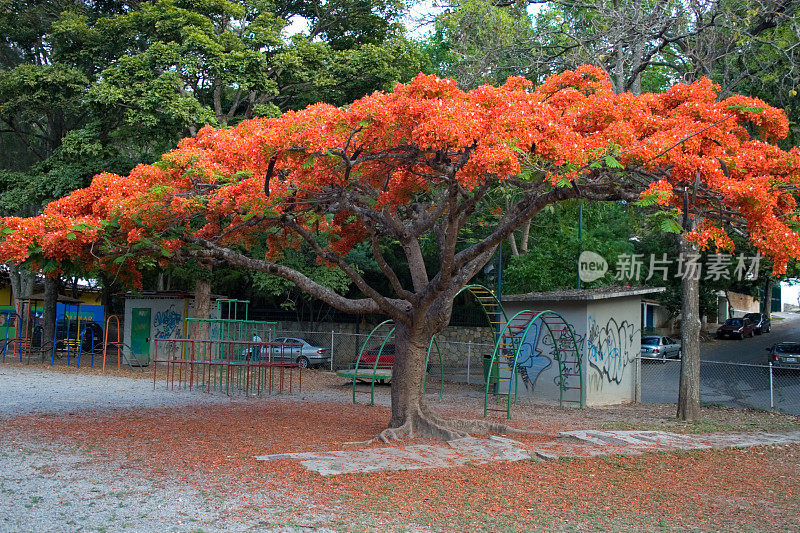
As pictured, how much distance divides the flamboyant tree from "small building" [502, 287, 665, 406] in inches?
238

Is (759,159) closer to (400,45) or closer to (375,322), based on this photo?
(400,45)

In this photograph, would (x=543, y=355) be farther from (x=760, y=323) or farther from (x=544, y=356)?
(x=760, y=323)

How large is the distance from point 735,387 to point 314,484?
13799 millimetres

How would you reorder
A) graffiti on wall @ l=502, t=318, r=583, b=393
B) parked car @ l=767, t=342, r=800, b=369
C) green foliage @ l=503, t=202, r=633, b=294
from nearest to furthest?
1. graffiti on wall @ l=502, t=318, r=583, b=393
2. green foliage @ l=503, t=202, r=633, b=294
3. parked car @ l=767, t=342, r=800, b=369

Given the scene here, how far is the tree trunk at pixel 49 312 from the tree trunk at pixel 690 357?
65.8 feet

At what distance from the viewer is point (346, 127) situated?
8.90 m

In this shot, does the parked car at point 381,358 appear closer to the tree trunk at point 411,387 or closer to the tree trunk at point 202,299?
the tree trunk at point 202,299

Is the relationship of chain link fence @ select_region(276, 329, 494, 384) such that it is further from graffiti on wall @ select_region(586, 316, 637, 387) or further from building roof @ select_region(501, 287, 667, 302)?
building roof @ select_region(501, 287, 667, 302)

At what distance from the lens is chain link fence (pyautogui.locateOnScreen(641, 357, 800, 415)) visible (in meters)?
15.7

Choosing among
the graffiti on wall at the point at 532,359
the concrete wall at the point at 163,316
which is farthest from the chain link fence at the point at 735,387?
the concrete wall at the point at 163,316

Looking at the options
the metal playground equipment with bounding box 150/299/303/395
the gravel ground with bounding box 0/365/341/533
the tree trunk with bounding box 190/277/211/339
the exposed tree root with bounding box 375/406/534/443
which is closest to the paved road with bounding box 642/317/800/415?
the exposed tree root with bounding box 375/406/534/443

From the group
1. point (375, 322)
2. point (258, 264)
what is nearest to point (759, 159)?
point (258, 264)

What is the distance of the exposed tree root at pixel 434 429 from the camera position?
407 inches

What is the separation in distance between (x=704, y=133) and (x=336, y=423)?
7.49 metres
